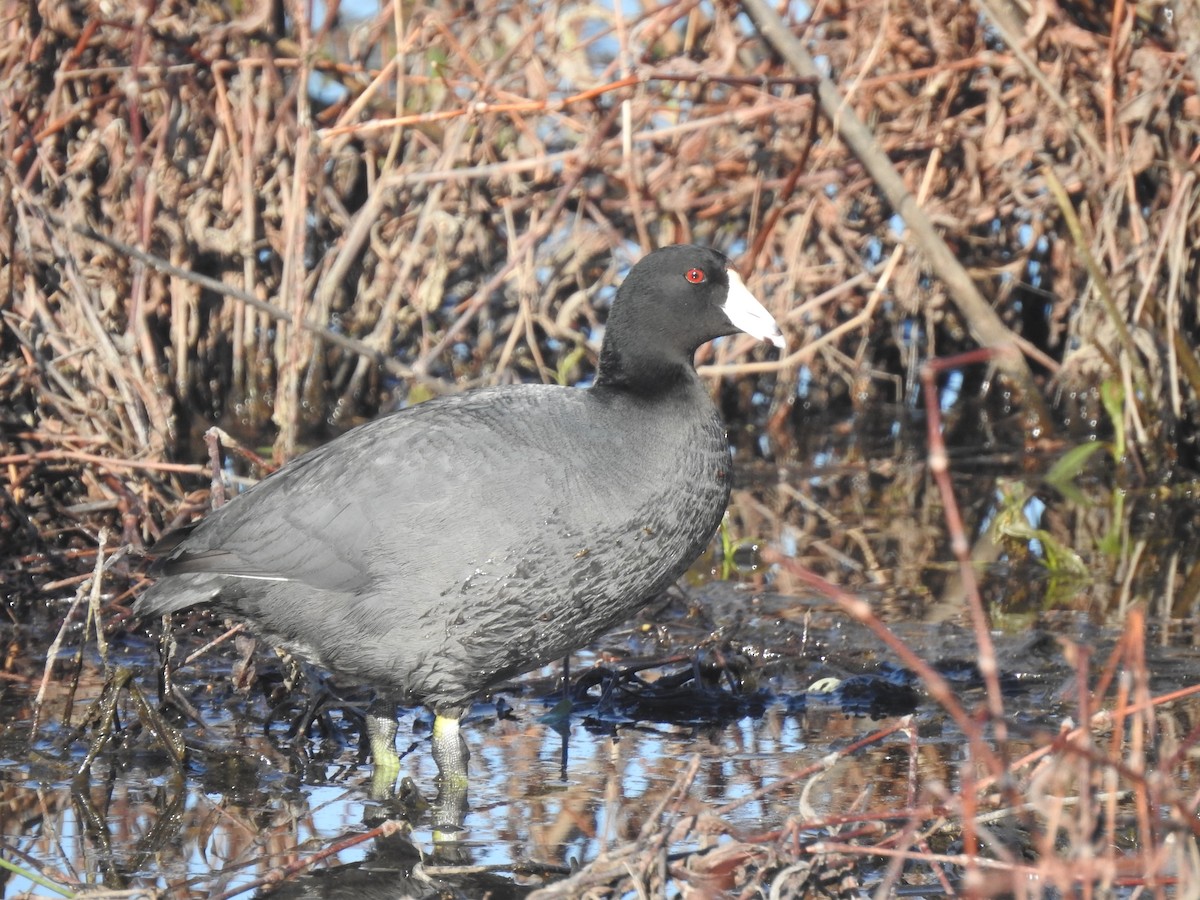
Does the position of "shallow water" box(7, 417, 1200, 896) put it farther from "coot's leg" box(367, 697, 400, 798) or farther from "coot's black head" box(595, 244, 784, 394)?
"coot's black head" box(595, 244, 784, 394)

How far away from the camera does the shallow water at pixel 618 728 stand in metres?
3.04

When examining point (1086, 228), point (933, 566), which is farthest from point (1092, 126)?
point (933, 566)

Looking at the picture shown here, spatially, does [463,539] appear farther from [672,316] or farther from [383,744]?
[672,316]

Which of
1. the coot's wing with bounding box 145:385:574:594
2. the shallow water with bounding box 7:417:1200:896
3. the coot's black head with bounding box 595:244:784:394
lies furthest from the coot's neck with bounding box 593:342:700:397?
the shallow water with bounding box 7:417:1200:896

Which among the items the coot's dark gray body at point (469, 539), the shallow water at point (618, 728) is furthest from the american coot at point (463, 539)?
the shallow water at point (618, 728)

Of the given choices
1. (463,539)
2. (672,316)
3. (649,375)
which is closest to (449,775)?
(463,539)

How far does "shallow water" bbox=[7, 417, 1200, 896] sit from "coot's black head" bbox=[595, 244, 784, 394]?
2.37 feet

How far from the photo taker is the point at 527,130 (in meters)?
5.86

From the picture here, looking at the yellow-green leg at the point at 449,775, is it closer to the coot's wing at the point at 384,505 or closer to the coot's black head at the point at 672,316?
the coot's wing at the point at 384,505

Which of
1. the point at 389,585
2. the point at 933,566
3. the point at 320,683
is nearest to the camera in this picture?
the point at 389,585

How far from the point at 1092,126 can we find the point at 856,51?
914 mm

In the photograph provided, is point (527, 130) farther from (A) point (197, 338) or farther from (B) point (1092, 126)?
(B) point (1092, 126)

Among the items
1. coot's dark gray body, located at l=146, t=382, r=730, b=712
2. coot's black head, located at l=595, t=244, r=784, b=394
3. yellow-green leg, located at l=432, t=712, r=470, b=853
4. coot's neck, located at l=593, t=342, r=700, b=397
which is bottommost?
yellow-green leg, located at l=432, t=712, r=470, b=853

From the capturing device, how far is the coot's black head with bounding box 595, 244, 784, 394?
3709 mm
